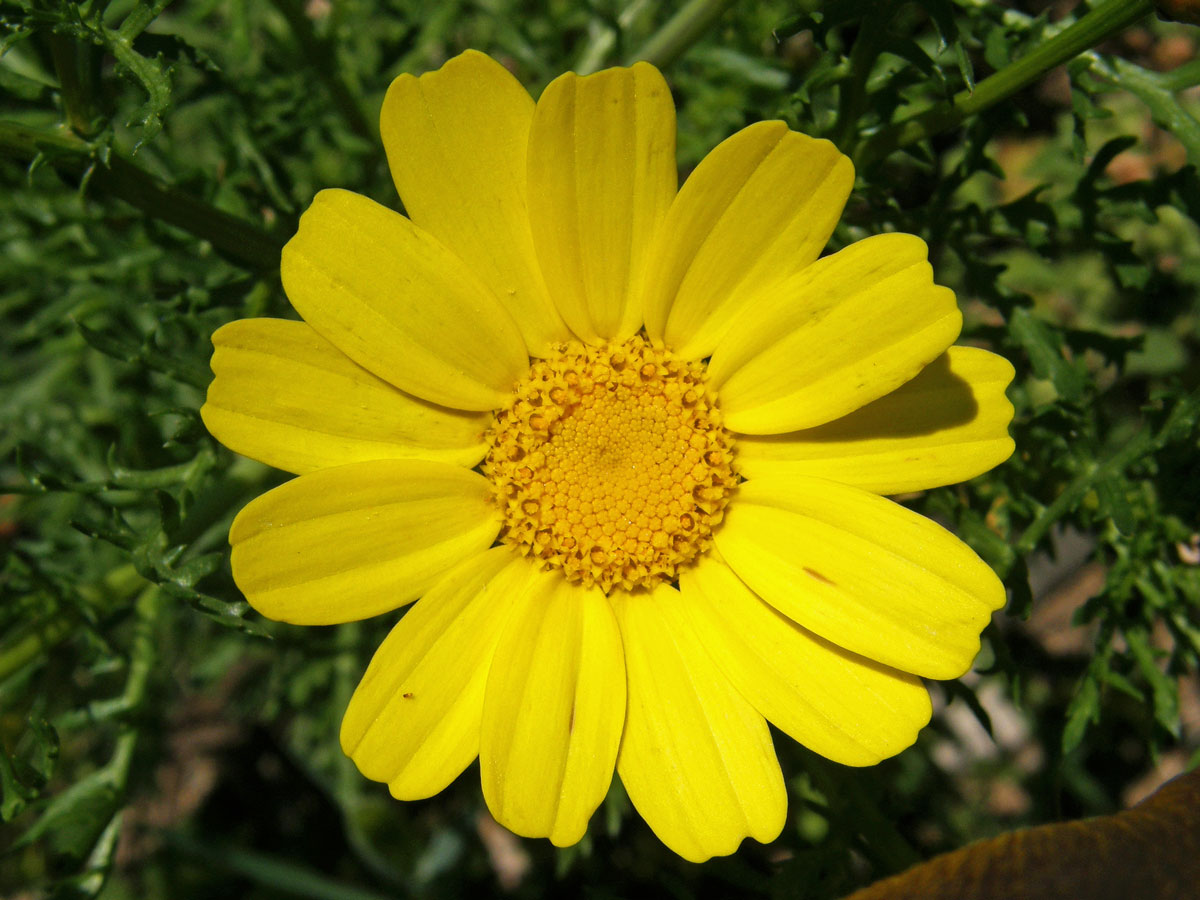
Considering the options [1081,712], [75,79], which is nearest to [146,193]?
[75,79]

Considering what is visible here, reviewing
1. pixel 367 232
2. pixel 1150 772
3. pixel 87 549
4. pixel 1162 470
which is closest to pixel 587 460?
pixel 367 232

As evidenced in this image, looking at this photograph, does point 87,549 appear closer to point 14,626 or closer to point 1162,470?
point 14,626

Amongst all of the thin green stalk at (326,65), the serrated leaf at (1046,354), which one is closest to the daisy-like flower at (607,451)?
the serrated leaf at (1046,354)

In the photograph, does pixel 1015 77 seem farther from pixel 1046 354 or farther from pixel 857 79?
pixel 1046 354

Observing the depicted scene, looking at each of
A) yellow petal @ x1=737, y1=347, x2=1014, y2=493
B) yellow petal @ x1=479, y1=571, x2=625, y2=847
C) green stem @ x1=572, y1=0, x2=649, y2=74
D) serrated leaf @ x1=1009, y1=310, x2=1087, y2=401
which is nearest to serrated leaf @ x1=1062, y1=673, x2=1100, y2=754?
serrated leaf @ x1=1009, y1=310, x2=1087, y2=401

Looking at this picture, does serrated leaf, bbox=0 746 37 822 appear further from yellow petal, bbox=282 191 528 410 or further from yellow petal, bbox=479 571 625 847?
yellow petal, bbox=282 191 528 410
